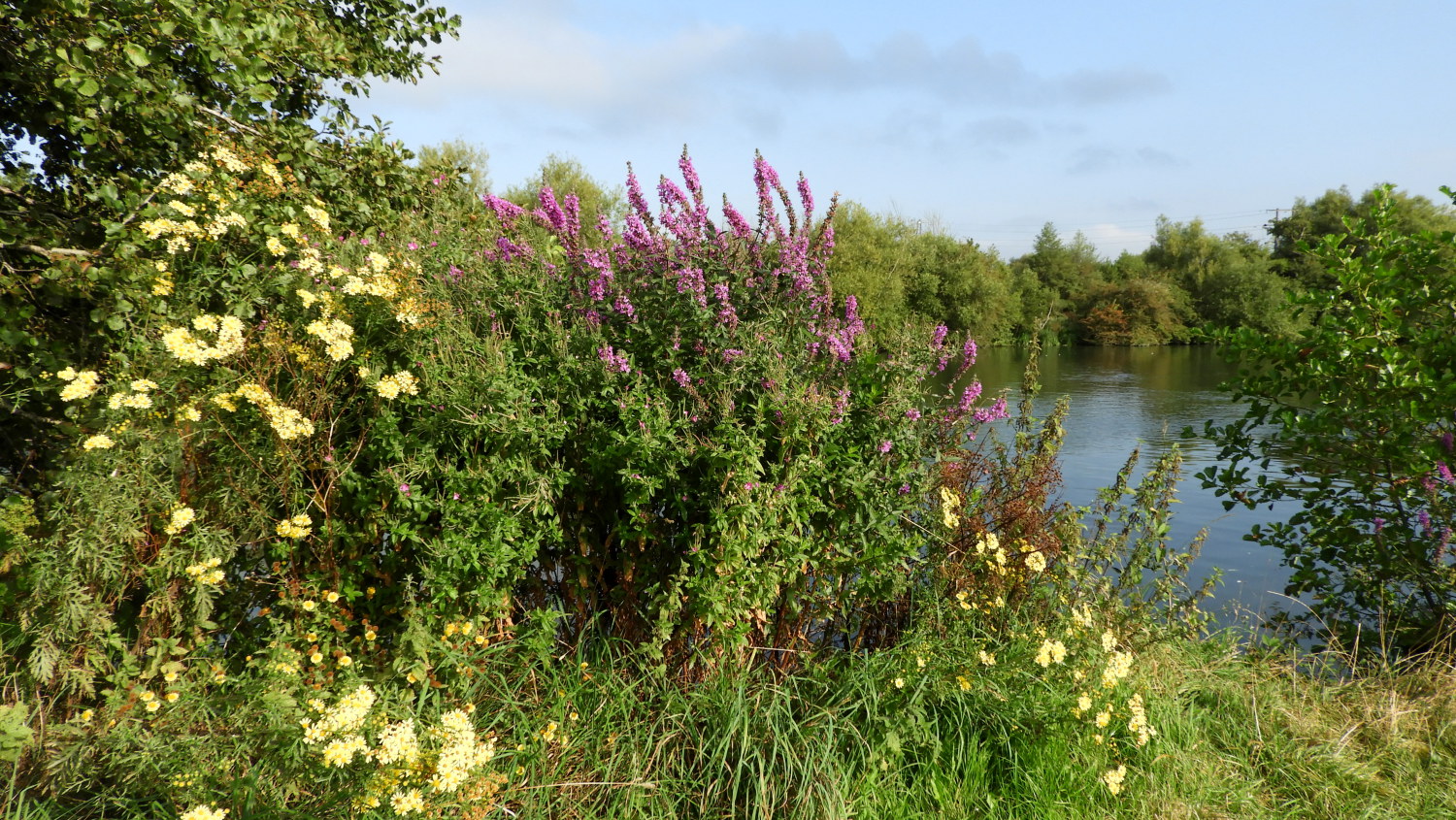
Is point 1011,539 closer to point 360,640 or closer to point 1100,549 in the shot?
point 1100,549

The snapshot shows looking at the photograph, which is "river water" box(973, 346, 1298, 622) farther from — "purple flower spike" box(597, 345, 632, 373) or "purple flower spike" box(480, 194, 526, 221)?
"purple flower spike" box(480, 194, 526, 221)

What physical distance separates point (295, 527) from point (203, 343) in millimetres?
662

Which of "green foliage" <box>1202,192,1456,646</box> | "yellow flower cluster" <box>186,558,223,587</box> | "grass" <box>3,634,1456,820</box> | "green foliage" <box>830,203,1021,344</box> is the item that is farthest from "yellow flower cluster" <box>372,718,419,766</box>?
"green foliage" <box>830,203,1021,344</box>

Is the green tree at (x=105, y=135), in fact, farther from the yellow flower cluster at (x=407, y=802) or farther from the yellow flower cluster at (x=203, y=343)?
the yellow flower cluster at (x=407, y=802)

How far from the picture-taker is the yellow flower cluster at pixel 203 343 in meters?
2.42

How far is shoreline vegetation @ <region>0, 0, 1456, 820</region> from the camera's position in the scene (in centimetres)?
247

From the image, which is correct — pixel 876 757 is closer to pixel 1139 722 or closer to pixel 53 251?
pixel 1139 722

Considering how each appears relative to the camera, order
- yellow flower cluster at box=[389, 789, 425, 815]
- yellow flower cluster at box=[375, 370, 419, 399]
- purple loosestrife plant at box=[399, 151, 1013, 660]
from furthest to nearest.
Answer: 1. purple loosestrife plant at box=[399, 151, 1013, 660]
2. yellow flower cluster at box=[375, 370, 419, 399]
3. yellow flower cluster at box=[389, 789, 425, 815]

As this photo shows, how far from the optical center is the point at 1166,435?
853 centimetres

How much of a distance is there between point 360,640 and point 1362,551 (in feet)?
17.0

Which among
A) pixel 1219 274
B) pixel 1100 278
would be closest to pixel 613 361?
pixel 1219 274

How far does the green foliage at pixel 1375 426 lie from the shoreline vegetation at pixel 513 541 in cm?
84

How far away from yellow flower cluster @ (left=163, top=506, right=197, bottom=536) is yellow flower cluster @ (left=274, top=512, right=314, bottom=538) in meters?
0.25

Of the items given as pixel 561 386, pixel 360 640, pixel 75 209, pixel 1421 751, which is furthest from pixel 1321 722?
pixel 75 209
